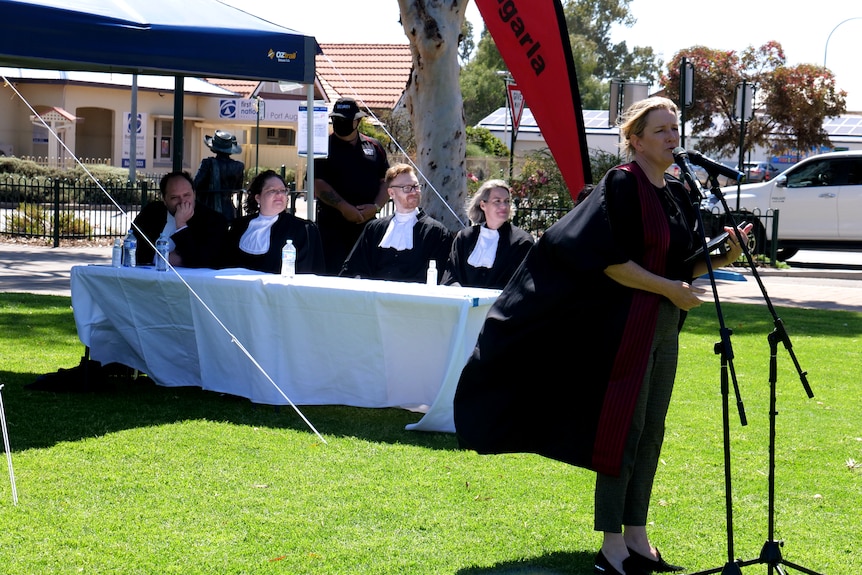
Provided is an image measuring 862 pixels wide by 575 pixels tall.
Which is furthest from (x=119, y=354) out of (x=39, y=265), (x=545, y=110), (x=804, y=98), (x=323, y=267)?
(x=804, y=98)

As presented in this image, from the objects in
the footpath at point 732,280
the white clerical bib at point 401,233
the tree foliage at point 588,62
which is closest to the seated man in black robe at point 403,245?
the white clerical bib at point 401,233

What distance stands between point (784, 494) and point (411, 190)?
3362 mm

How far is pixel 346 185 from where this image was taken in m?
9.09

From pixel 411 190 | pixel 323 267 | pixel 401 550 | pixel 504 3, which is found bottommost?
pixel 401 550

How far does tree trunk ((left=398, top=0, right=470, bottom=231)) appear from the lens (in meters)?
13.0

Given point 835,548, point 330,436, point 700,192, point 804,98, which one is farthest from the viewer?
point 804,98

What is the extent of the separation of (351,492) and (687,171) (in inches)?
93.8

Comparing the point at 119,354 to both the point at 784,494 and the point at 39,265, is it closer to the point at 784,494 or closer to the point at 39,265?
the point at 784,494

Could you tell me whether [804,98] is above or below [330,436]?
above

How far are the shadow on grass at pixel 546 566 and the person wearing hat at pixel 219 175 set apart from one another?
9690mm

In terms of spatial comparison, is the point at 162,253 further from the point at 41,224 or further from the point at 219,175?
the point at 41,224

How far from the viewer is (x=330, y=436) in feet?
21.3

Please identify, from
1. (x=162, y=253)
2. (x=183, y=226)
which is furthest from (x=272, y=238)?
(x=162, y=253)

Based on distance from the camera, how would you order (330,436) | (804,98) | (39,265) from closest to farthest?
1. (330,436)
2. (39,265)
3. (804,98)
